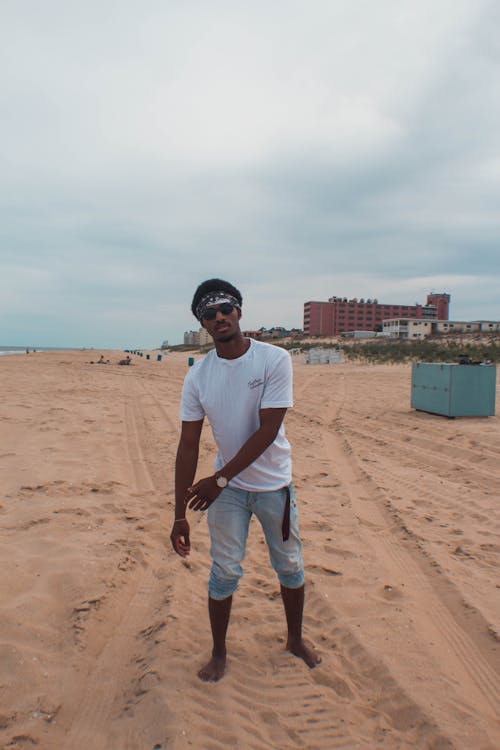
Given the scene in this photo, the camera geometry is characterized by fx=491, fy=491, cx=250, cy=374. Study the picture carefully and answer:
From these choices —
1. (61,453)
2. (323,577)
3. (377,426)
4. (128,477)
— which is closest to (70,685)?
(323,577)

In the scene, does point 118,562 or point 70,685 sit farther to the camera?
point 118,562

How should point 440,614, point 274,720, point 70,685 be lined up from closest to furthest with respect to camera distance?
point 274,720 → point 70,685 → point 440,614

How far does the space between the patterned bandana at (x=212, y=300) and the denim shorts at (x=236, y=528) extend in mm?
850

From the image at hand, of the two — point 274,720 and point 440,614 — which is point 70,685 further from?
point 440,614

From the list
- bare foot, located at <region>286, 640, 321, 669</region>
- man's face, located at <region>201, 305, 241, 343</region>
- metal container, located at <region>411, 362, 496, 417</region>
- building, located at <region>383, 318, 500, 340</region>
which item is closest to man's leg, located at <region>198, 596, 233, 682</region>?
bare foot, located at <region>286, 640, 321, 669</region>

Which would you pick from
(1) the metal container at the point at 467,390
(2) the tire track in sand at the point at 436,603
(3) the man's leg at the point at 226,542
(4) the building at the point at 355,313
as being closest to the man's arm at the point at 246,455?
(3) the man's leg at the point at 226,542

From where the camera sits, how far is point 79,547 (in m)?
3.72

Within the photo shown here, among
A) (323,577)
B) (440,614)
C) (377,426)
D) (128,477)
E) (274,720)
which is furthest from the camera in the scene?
(377,426)

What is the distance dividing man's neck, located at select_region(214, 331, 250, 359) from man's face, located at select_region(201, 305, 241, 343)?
0.02 m

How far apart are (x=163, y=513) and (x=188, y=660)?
2137 mm

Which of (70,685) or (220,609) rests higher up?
(220,609)

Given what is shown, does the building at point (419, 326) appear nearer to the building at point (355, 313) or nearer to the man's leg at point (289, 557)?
the building at point (355, 313)

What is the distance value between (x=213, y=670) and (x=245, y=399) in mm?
1365

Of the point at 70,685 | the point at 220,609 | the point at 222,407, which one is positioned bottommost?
the point at 70,685
